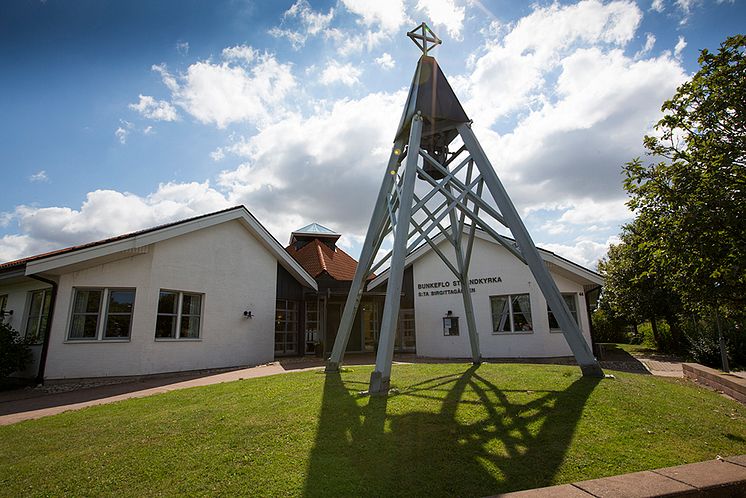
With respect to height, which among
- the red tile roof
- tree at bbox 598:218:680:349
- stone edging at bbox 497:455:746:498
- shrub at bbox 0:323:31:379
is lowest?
stone edging at bbox 497:455:746:498

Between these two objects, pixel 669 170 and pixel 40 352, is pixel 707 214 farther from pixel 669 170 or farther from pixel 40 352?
pixel 40 352

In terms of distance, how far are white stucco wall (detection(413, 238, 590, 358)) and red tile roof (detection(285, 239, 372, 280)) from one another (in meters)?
4.07

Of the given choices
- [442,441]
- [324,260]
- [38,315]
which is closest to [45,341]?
[38,315]

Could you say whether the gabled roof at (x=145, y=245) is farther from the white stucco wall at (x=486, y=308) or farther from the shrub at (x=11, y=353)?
the white stucco wall at (x=486, y=308)

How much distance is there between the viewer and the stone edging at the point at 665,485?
111 inches

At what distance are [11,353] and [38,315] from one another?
6.45ft

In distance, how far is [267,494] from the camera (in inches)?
124

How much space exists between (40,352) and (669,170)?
16.7 meters

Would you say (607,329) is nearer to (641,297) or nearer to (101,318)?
(641,297)

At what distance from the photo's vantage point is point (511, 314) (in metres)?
16.5

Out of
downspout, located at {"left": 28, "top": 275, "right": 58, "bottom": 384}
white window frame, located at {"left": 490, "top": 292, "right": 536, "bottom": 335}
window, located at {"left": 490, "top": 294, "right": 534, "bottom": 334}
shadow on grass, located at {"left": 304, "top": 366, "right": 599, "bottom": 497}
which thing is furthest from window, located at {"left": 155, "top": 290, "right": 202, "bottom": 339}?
window, located at {"left": 490, "top": 294, "right": 534, "bottom": 334}

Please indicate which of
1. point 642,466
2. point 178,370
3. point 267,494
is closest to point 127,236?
point 178,370

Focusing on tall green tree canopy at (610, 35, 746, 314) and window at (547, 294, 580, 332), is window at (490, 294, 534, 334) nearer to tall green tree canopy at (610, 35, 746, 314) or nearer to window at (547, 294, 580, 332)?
window at (547, 294, 580, 332)

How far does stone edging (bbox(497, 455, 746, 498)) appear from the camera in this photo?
2.81 metres
